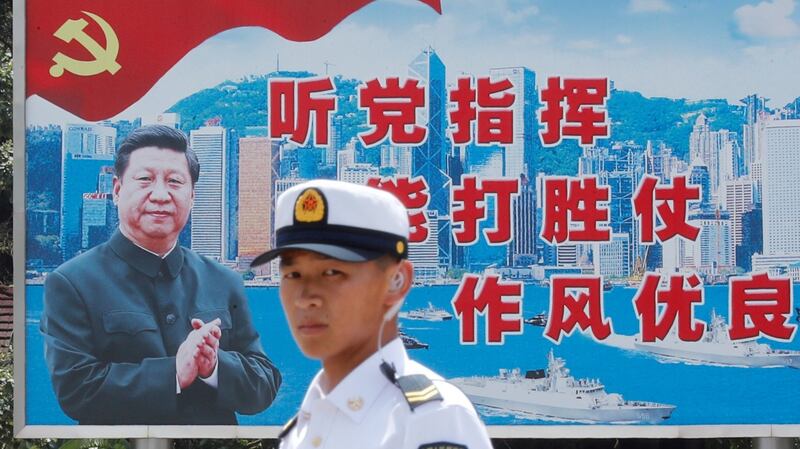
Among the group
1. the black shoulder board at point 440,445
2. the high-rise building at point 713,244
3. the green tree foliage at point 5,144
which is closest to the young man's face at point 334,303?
the black shoulder board at point 440,445

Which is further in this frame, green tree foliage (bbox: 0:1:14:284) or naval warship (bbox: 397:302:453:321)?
green tree foliage (bbox: 0:1:14:284)

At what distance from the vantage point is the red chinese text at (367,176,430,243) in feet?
16.1

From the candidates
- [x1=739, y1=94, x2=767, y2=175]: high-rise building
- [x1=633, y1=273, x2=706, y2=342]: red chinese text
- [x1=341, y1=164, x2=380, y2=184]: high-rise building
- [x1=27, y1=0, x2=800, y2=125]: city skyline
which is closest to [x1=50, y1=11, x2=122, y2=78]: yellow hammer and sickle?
[x1=27, y1=0, x2=800, y2=125]: city skyline

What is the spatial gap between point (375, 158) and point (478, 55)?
622 mm

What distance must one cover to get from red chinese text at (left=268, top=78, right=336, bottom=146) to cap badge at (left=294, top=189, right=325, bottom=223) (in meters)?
3.19

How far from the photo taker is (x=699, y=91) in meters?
5.01

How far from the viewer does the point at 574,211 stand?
4957 mm

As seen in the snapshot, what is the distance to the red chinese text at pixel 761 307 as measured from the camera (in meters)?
4.94

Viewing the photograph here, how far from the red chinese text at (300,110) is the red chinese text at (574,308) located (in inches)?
46.0

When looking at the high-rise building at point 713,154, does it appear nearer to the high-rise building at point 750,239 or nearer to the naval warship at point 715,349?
the high-rise building at point 750,239

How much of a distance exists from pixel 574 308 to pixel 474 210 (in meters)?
0.59

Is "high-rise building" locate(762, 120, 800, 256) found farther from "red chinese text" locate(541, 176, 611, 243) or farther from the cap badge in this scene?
the cap badge

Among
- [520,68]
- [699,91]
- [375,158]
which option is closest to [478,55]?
[520,68]

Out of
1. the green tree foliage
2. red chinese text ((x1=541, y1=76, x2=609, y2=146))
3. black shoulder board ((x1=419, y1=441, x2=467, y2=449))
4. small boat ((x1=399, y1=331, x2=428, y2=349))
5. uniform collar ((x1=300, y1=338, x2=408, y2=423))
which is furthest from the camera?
the green tree foliage
